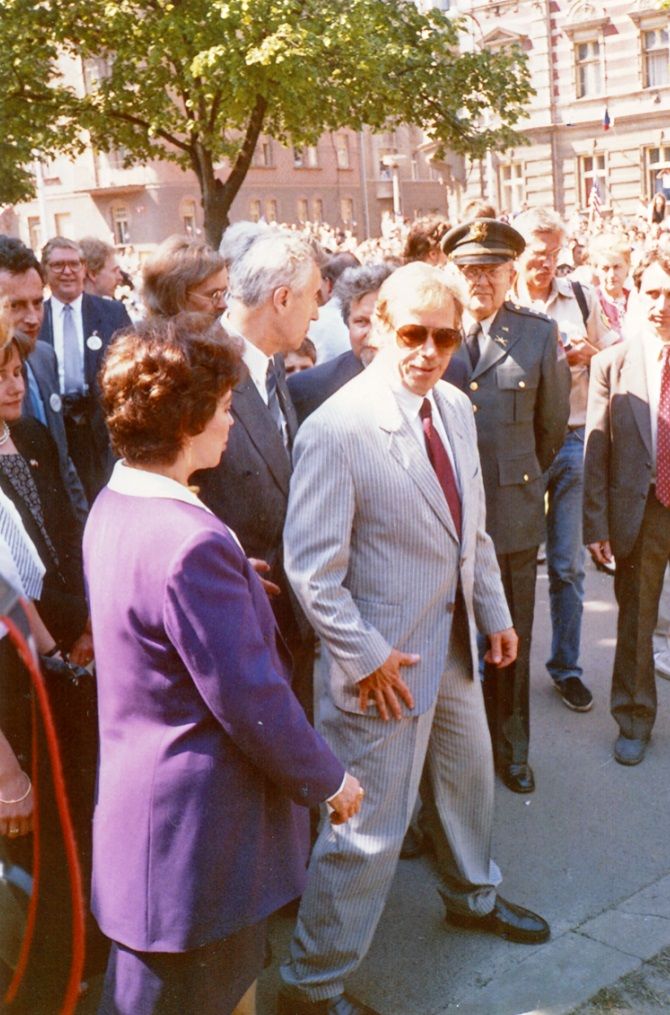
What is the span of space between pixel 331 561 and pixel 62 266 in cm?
376

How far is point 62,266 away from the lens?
20.1 feet

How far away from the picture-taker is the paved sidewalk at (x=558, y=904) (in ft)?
10.5

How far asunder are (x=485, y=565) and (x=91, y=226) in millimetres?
44265

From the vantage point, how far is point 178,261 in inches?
144

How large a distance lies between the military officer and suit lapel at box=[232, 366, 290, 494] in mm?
1103

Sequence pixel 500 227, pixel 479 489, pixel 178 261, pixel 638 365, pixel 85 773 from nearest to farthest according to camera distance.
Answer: pixel 85 773, pixel 479 489, pixel 178 261, pixel 500 227, pixel 638 365

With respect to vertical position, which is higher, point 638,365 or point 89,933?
point 638,365

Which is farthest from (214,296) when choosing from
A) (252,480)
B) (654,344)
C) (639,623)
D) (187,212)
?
(187,212)

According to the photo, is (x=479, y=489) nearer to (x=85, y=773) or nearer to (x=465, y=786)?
(x=465, y=786)

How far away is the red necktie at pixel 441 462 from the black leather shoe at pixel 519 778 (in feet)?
5.49

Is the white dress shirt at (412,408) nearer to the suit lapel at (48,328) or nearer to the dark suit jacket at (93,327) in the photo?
the dark suit jacket at (93,327)

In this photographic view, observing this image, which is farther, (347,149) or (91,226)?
(347,149)

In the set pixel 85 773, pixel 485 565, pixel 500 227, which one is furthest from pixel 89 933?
pixel 500 227

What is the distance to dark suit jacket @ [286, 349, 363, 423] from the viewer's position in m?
4.20
